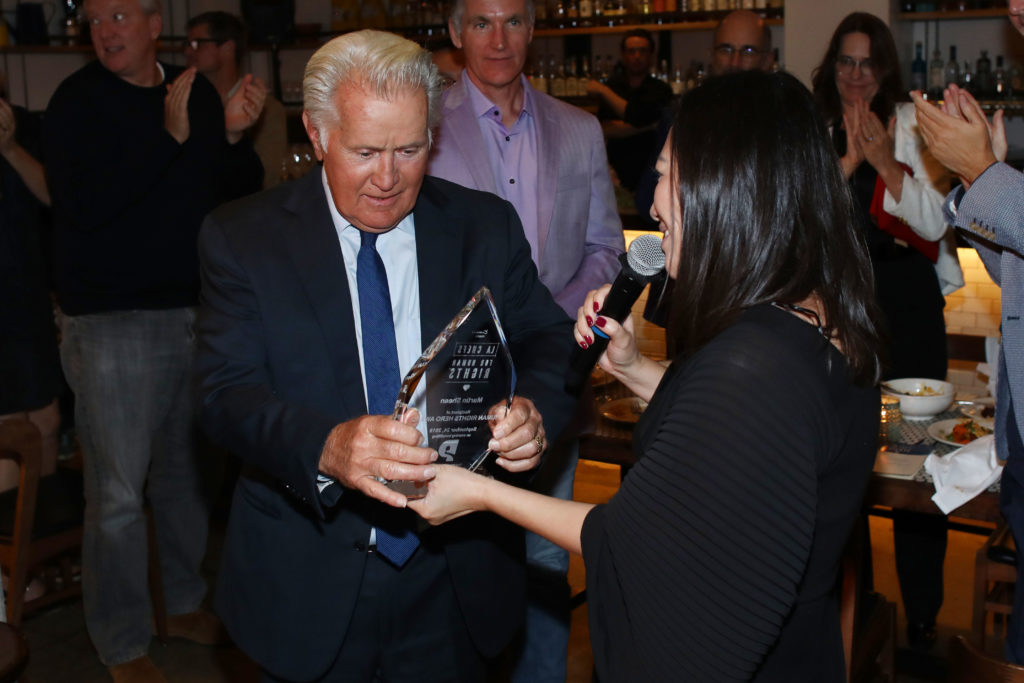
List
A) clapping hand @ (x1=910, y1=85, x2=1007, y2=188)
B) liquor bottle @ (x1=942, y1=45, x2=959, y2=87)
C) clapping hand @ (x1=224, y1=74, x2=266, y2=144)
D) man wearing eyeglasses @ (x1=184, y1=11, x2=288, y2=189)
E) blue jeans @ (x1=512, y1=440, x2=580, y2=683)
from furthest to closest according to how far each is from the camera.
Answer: liquor bottle @ (x1=942, y1=45, x2=959, y2=87)
man wearing eyeglasses @ (x1=184, y1=11, x2=288, y2=189)
clapping hand @ (x1=224, y1=74, x2=266, y2=144)
blue jeans @ (x1=512, y1=440, x2=580, y2=683)
clapping hand @ (x1=910, y1=85, x2=1007, y2=188)

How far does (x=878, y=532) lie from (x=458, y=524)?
3.02 metres

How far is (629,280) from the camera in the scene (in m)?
1.72

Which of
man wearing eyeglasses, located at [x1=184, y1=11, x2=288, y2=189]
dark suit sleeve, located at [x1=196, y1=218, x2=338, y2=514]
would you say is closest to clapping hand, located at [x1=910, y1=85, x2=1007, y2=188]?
dark suit sleeve, located at [x1=196, y1=218, x2=338, y2=514]

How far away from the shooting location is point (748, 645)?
54.9 inches

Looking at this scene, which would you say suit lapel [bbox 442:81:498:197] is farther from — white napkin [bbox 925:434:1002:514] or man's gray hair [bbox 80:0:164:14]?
white napkin [bbox 925:434:1002:514]

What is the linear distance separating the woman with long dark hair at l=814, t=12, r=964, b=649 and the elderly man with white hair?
1925 millimetres

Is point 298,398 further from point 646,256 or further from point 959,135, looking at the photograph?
point 959,135

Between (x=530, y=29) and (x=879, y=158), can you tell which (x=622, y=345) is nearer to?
(x=530, y=29)

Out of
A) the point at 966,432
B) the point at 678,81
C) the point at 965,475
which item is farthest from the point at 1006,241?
the point at 678,81

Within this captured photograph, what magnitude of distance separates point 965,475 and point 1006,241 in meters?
0.59

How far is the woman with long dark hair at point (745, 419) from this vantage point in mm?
1352

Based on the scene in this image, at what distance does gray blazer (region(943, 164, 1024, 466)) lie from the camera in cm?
216

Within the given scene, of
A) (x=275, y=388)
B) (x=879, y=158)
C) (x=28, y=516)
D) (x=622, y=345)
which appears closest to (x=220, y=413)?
(x=275, y=388)

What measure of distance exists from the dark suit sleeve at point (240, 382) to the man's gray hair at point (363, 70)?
29 centimetres
